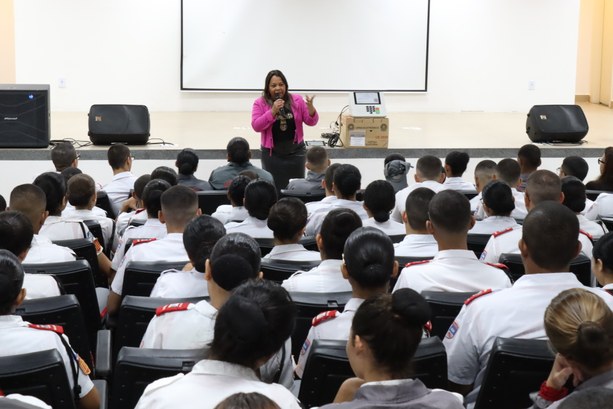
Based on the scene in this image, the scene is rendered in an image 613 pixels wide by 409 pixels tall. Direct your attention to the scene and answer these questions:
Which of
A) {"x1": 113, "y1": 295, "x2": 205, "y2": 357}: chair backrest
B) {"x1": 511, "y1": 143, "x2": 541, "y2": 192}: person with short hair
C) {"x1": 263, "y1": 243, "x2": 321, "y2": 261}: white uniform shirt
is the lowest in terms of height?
{"x1": 113, "y1": 295, "x2": 205, "y2": 357}: chair backrest

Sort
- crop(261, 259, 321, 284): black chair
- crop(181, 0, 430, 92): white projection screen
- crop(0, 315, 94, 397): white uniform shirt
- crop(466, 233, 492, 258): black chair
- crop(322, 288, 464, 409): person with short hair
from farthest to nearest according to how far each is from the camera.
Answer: crop(181, 0, 430, 92): white projection screen < crop(466, 233, 492, 258): black chair < crop(261, 259, 321, 284): black chair < crop(0, 315, 94, 397): white uniform shirt < crop(322, 288, 464, 409): person with short hair

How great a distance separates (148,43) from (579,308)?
11.1 m

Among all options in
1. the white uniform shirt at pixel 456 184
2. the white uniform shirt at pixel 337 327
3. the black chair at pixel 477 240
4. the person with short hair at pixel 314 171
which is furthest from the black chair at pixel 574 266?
the person with short hair at pixel 314 171

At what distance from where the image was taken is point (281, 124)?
25.4 ft

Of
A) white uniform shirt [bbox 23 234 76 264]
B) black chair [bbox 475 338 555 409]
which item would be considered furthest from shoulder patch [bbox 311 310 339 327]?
white uniform shirt [bbox 23 234 76 264]

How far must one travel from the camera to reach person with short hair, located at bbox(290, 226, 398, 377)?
2848 millimetres

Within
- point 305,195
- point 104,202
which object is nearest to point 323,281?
point 305,195

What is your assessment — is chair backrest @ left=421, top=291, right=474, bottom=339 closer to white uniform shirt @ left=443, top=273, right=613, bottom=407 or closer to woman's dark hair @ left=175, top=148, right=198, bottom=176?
white uniform shirt @ left=443, top=273, right=613, bottom=407

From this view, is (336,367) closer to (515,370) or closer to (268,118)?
(515,370)

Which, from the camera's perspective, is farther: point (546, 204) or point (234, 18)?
point (234, 18)

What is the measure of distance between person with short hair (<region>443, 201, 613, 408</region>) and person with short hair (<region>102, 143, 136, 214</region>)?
388 centimetres

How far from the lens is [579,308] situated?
2.15 meters

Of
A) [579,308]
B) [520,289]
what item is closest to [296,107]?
[520,289]

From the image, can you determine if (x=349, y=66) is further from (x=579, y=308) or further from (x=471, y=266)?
(x=579, y=308)
